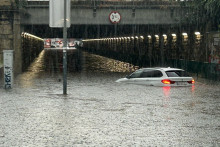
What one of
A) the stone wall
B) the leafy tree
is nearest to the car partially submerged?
the leafy tree

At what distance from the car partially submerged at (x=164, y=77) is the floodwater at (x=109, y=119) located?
7.33 feet

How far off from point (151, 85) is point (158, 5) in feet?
59.5

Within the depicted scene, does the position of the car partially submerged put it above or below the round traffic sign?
below

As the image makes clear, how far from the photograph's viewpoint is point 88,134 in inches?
391

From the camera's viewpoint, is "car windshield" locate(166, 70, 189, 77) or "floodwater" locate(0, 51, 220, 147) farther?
→ "car windshield" locate(166, 70, 189, 77)

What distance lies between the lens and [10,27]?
34.0m

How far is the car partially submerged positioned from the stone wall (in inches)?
515

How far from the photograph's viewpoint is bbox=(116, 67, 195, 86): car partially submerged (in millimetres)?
21609

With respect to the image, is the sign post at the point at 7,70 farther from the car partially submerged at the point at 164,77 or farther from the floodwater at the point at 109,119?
the car partially submerged at the point at 164,77

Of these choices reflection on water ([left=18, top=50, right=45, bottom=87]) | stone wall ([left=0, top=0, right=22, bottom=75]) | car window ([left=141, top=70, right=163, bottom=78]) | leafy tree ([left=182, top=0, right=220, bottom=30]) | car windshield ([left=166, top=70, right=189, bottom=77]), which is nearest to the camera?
car windshield ([left=166, top=70, right=189, bottom=77])

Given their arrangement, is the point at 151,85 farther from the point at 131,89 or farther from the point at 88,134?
the point at 88,134

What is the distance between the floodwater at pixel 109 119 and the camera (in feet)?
30.5

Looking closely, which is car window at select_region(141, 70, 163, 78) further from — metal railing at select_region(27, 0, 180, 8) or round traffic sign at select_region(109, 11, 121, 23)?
metal railing at select_region(27, 0, 180, 8)

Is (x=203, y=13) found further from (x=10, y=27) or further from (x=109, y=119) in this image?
(x=109, y=119)
